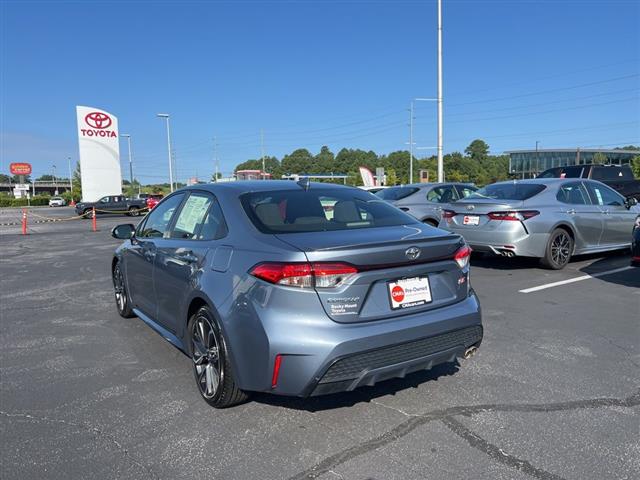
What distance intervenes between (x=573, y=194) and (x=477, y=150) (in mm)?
138048

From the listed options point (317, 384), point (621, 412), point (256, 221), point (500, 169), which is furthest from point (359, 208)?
point (500, 169)

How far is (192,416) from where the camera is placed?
3225mm

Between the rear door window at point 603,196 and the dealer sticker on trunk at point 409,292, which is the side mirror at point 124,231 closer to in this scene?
the dealer sticker on trunk at point 409,292

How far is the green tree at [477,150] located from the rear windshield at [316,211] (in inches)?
5558

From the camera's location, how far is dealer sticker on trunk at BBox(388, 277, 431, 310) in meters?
2.95

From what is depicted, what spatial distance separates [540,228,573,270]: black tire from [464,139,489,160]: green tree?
136061 mm

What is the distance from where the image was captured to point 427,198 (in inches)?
436

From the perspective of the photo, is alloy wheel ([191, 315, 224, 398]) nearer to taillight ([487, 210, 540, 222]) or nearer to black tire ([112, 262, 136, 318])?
black tire ([112, 262, 136, 318])

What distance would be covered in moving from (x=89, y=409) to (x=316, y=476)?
1768 millimetres

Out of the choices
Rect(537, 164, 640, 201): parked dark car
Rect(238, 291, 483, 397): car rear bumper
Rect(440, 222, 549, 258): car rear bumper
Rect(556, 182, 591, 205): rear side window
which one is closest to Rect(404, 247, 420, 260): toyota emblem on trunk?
Rect(238, 291, 483, 397): car rear bumper

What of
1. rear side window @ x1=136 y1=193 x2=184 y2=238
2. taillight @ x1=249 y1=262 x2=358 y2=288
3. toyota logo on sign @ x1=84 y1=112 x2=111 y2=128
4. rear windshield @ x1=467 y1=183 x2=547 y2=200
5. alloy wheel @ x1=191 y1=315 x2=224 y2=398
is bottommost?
alloy wheel @ x1=191 y1=315 x2=224 y2=398

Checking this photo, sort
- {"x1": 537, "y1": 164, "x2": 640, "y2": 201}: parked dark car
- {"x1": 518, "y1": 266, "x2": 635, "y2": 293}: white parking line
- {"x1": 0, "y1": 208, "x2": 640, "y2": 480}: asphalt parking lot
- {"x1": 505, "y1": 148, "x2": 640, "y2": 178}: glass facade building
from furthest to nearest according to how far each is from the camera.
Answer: {"x1": 505, "y1": 148, "x2": 640, "y2": 178}: glass facade building < {"x1": 537, "y1": 164, "x2": 640, "y2": 201}: parked dark car < {"x1": 518, "y1": 266, "x2": 635, "y2": 293}: white parking line < {"x1": 0, "y1": 208, "x2": 640, "y2": 480}: asphalt parking lot

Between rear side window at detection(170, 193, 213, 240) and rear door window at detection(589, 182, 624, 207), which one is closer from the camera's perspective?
rear side window at detection(170, 193, 213, 240)

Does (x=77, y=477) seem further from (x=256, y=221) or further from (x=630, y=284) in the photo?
(x=630, y=284)
